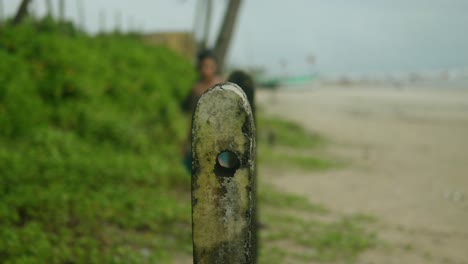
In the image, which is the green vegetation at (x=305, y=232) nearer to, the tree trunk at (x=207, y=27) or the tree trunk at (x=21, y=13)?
the tree trunk at (x=21, y=13)

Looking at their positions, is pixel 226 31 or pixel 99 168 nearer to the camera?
pixel 99 168

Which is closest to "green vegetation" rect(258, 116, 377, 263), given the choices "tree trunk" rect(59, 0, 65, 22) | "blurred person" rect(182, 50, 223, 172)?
"blurred person" rect(182, 50, 223, 172)

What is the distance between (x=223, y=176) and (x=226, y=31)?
11971mm

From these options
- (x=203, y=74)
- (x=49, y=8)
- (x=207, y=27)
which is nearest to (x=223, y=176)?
(x=203, y=74)

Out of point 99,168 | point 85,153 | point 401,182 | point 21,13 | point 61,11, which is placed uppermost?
point 21,13

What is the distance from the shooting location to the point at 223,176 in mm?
2006

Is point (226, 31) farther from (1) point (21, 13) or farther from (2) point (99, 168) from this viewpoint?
(2) point (99, 168)

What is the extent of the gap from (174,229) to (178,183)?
1817 millimetres

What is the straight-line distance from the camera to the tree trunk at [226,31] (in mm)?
13594

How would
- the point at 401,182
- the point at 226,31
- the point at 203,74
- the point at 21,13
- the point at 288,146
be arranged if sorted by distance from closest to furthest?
1. the point at 203,74
2. the point at 21,13
3. the point at 401,182
4. the point at 226,31
5. the point at 288,146

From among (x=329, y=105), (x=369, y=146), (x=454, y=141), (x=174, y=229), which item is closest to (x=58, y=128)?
(x=174, y=229)

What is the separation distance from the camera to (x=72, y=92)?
8797 millimetres

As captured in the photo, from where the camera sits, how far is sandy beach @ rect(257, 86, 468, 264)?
21.2 feet

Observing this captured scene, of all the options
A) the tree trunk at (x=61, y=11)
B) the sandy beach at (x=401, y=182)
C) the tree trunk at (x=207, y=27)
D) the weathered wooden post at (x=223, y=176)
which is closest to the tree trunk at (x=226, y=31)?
the sandy beach at (x=401, y=182)
